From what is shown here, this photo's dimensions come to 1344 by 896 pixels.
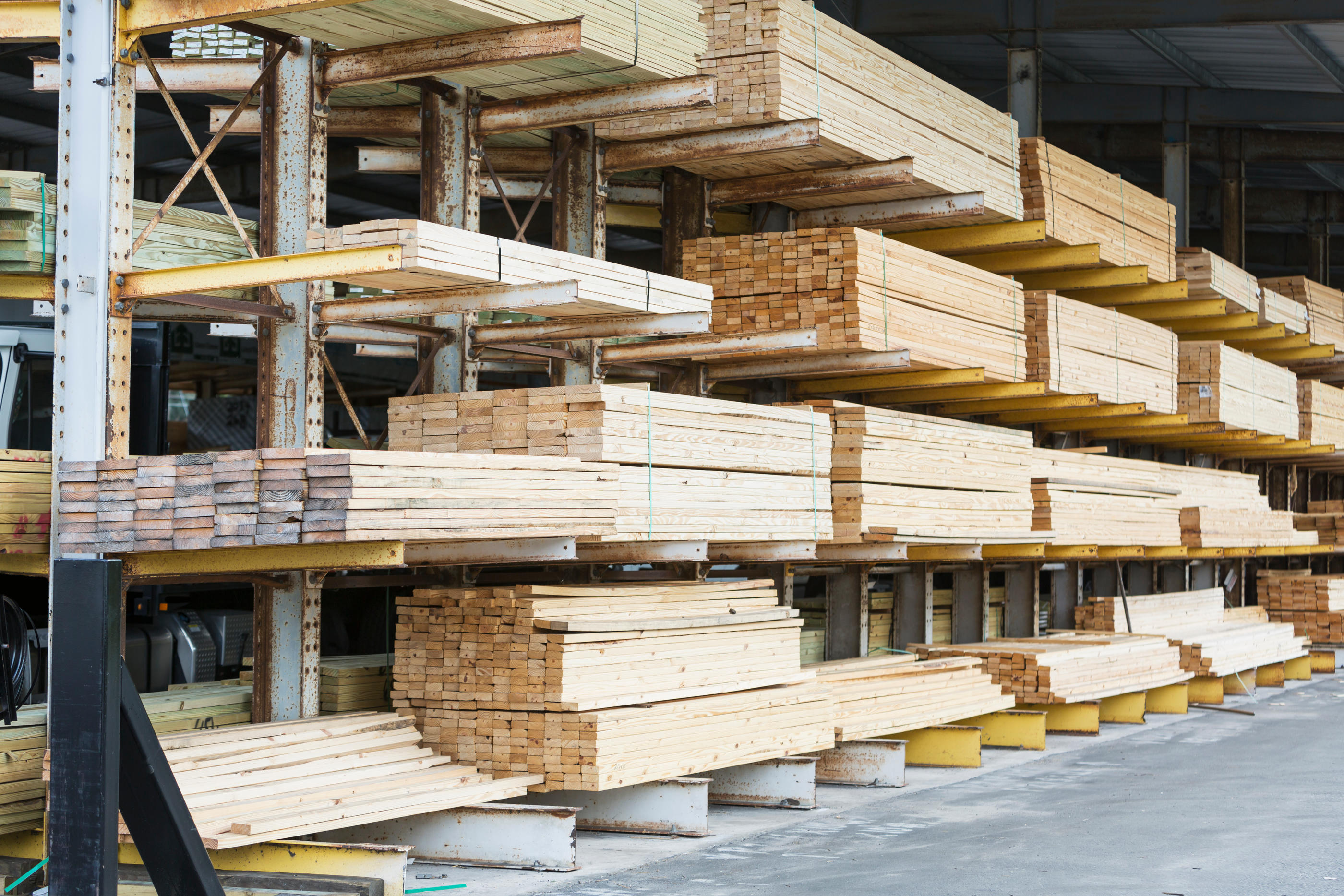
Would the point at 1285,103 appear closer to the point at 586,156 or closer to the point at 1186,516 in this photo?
the point at 1186,516

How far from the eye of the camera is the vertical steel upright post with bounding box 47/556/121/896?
5.09m

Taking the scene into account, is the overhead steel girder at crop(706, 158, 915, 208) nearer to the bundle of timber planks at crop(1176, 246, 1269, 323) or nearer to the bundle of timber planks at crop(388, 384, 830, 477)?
the bundle of timber planks at crop(388, 384, 830, 477)

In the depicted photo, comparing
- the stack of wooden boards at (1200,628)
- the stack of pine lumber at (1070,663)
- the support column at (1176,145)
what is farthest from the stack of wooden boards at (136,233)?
the support column at (1176,145)

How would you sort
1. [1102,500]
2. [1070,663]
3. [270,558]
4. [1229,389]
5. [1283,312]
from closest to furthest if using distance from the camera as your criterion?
[270,558] → [1070,663] → [1102,500] → [1229,389] → [1283,312]

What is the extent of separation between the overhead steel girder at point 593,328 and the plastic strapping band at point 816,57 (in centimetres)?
208

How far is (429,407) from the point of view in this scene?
8297 mm

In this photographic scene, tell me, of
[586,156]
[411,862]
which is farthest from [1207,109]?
[411,862]

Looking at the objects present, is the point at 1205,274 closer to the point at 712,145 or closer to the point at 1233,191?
the point at 1233,191

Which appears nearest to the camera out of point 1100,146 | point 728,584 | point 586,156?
point 728,584

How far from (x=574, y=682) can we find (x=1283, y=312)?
15.4 m

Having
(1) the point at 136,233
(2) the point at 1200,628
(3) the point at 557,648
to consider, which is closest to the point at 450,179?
(1) the point at 136,233

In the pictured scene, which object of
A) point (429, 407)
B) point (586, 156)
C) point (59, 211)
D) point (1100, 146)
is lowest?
point (429, 407)

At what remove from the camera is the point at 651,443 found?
8195 millimetres

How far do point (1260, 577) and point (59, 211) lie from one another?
2003 cm
